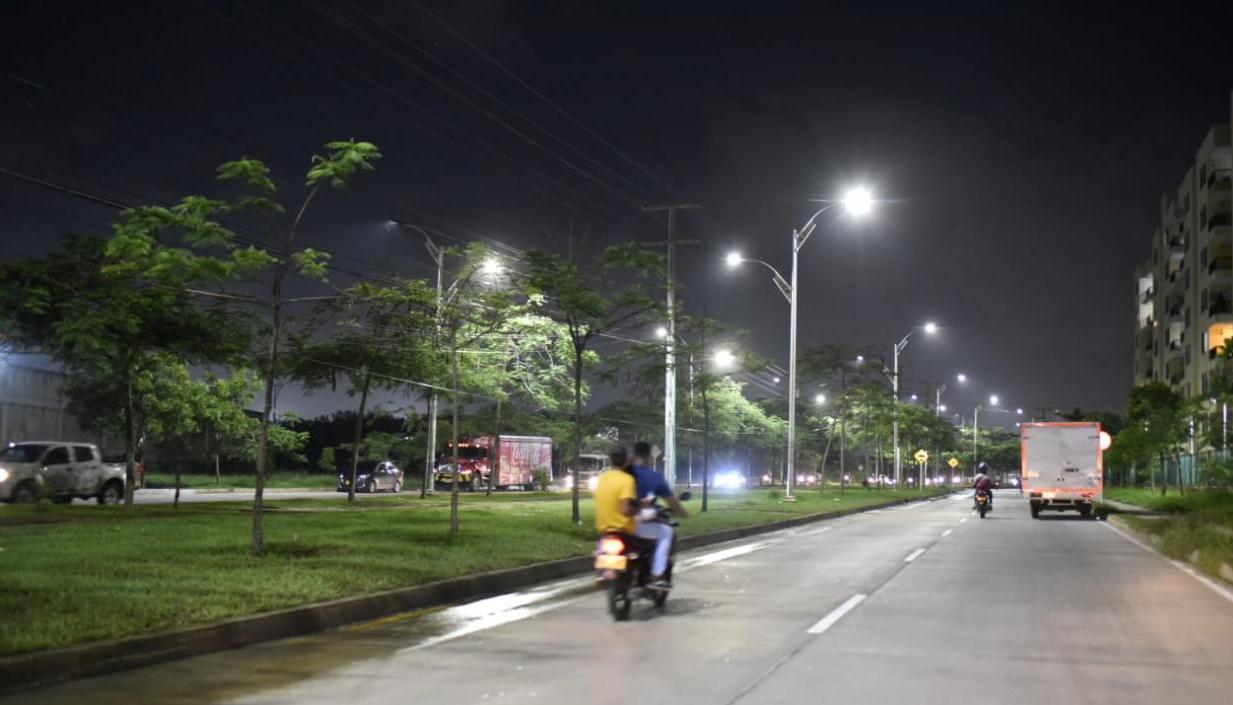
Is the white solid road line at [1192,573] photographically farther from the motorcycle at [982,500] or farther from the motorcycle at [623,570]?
the motorcycle at [982,500]

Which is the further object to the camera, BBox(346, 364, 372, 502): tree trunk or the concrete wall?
the concrete wall

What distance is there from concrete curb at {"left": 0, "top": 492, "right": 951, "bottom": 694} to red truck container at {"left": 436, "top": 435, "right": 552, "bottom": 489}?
42.3 metres

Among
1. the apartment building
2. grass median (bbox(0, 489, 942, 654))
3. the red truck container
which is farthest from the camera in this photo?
the apartment building

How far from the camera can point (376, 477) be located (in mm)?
52156

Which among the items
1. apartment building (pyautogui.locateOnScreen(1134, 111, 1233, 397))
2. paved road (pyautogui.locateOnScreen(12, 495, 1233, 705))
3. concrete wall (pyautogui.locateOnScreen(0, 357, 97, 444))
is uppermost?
apartment building (pyautogui.locateOnScreen(1134, 111, 1233, 397))

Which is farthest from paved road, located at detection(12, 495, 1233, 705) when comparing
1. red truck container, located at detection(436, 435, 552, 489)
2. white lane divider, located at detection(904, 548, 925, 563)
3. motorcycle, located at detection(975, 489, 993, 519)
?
red truck container, located at detection(436, 435, 552, 489)

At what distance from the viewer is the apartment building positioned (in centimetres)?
6756

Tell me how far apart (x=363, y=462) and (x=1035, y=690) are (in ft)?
156

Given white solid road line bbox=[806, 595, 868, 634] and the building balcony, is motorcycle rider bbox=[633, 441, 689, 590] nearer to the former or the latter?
white solid road line bbox=[806, 595, 868, 634]

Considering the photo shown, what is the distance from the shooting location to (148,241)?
13516 millimetres

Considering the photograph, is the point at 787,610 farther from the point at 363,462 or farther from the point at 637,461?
the point at 363,462

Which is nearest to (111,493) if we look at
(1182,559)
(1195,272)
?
(1182,559)

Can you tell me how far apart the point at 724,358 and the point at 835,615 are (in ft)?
80.4

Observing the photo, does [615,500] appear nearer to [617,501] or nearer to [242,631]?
[617,501]
